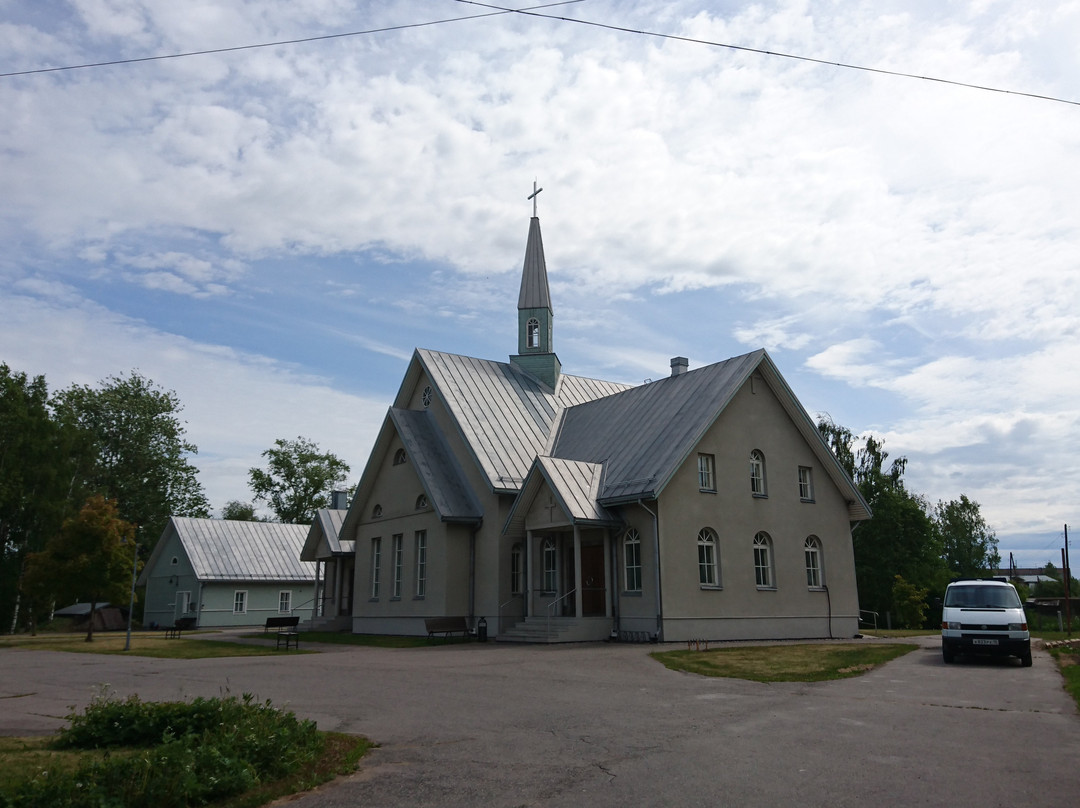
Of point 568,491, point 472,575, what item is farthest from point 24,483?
point 568,491

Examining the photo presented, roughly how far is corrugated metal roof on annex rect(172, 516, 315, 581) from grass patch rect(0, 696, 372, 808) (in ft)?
121

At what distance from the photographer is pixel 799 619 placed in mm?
25297

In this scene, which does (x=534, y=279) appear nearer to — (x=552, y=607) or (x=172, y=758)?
(x=552, y=607)

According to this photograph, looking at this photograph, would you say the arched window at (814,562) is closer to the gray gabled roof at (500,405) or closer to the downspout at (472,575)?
the gray gabled roof at (500,405)

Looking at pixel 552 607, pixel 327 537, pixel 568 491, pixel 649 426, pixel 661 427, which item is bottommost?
pixel 552 607

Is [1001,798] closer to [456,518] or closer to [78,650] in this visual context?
[456,518]

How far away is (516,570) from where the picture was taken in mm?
26391

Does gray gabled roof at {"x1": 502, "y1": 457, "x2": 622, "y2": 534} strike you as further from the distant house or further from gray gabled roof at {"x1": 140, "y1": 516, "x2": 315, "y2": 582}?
the distant house

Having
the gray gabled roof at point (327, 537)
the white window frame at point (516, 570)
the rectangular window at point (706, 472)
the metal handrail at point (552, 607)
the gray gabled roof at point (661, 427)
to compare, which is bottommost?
the metal handrail at point (552, 607)

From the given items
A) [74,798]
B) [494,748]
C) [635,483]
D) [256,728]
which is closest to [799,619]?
[635,483]

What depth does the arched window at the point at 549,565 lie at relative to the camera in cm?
2545

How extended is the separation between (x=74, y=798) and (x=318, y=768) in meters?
2.00

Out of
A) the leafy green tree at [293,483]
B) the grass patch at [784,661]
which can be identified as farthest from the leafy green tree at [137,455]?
the grass patch at [784,661]

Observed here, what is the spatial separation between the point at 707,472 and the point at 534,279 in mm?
13391
